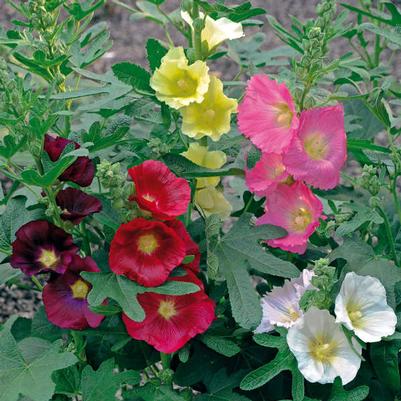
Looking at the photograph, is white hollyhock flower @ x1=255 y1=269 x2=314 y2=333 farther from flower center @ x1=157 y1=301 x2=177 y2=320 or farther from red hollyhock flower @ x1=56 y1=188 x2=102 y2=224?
red hollyhock flower @ x1=56 y1=188 x2=102 y2=224

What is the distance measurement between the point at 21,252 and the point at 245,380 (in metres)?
0.44

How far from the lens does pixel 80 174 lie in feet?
5.23

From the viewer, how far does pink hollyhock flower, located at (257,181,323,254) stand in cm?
163

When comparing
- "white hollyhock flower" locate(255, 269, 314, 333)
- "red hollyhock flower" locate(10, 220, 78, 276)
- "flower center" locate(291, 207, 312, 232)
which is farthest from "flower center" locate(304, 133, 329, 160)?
"red hollyhock flower" locate(10, 220, 78, 276)

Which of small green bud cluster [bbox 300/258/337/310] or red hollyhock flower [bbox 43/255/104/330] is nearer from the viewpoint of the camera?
small green bud cluster [bbox 300/258/337/310]

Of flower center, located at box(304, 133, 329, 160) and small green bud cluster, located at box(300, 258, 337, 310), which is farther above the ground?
flower center, located at box(304, 133, 329, 160)

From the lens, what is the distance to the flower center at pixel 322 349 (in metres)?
1.58

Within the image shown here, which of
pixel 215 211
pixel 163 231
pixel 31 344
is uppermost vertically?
pixel 163 231

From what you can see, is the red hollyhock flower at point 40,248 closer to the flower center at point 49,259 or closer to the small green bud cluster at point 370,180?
the flower center at point 49,259

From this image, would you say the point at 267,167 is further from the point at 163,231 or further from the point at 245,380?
the point at 245,380

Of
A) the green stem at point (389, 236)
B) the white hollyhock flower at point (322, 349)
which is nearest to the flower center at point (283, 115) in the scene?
the green stem at point (389, 236)

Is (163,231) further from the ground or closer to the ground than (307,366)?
further from the ground

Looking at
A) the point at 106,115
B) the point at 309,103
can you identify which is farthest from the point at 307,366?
the point at 106,115

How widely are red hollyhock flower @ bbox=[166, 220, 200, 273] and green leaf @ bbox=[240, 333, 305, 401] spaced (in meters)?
0.17
